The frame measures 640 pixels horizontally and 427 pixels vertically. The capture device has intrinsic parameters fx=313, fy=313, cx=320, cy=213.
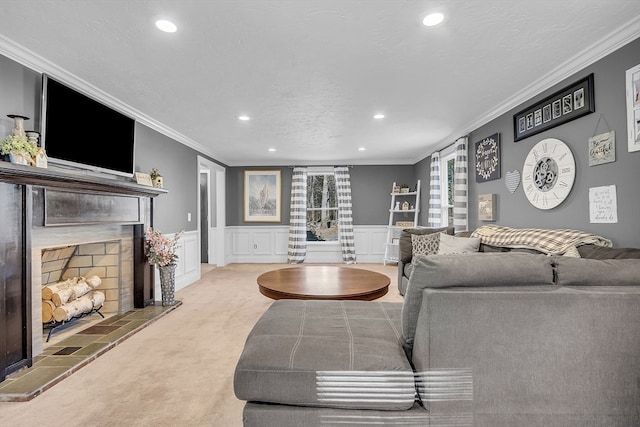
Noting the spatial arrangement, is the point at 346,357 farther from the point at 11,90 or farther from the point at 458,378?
the point at 11,90

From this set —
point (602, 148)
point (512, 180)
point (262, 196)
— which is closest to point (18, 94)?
point (602, 148)

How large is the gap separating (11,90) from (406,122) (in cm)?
381

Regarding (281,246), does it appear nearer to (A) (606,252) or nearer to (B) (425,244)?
(B) (425,244)

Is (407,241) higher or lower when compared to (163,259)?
higher

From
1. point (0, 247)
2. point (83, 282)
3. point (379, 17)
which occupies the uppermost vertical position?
point (379, 17)

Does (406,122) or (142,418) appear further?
(406,122)

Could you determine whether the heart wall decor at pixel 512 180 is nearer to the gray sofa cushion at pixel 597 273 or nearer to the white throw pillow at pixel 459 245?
the white throw pillow at pixel 459 245

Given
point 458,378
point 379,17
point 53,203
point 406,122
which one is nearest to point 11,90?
point 53,203

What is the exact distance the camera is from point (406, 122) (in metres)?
4.05

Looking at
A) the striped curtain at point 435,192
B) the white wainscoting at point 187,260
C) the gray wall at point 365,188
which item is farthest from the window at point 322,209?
the white wainscoting at point 187,260

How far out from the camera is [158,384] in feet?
6.66

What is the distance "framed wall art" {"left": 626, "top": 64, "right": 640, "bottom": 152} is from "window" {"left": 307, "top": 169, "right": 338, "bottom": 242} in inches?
211

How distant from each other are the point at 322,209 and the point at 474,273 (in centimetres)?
597

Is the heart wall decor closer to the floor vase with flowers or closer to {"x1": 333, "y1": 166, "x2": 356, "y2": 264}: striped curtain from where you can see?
{"x1": 333, "y1": 166, "x2": 356, "y2": 264}: striped curtain
